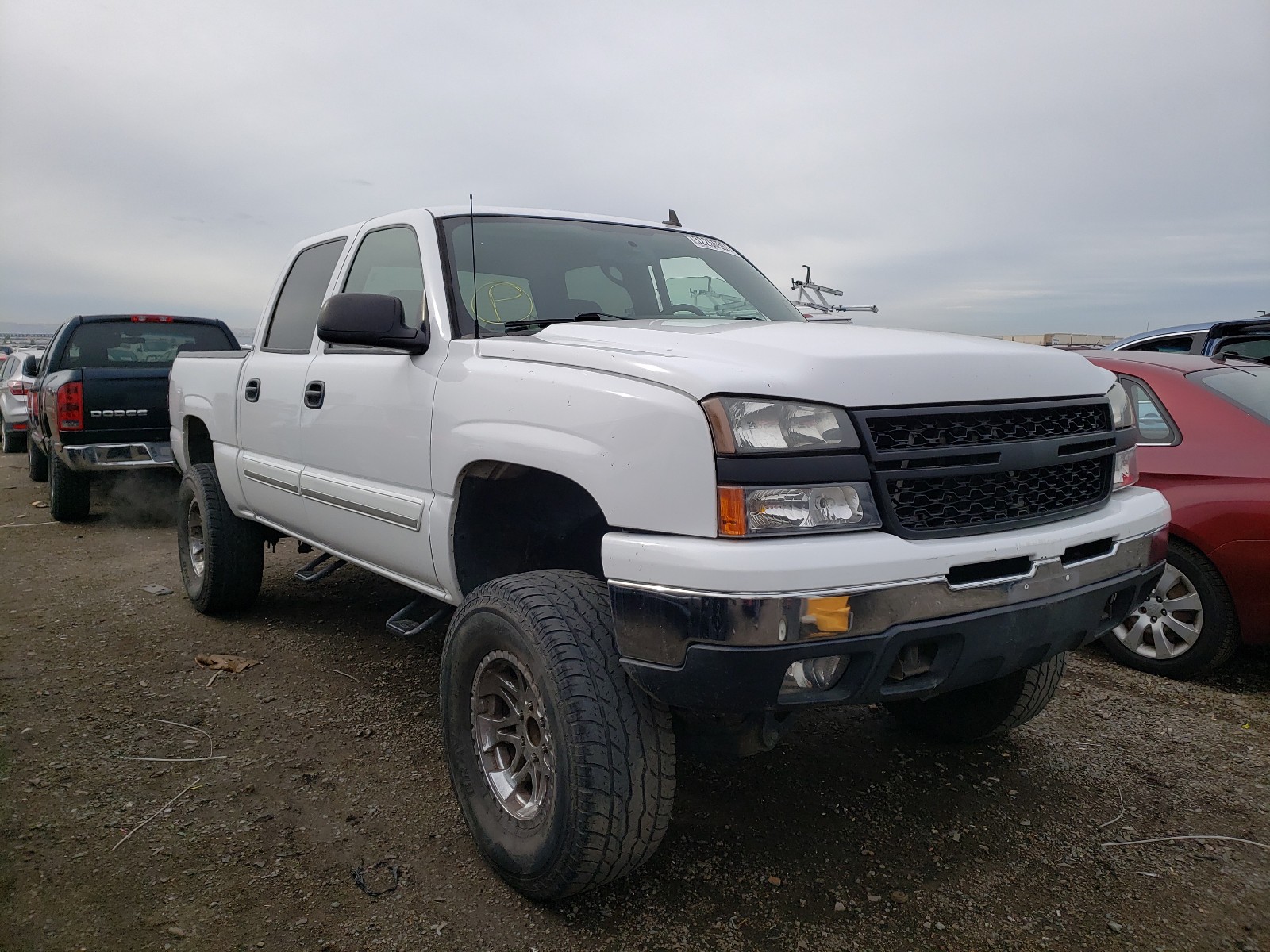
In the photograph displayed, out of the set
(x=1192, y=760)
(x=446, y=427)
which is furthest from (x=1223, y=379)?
(x=446, y=427)

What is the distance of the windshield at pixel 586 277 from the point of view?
3002 millimetres

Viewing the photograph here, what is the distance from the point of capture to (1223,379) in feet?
13.5

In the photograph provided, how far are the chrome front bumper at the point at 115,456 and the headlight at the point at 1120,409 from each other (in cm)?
726

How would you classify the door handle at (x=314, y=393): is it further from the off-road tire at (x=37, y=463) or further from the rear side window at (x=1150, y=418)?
the off-road tire at (x=37, y=463)

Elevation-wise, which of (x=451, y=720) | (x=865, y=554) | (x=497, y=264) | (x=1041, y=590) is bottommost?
(x=451, y=720)

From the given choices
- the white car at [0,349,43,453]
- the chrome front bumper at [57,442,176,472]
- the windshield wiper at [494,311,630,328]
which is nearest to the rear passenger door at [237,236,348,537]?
the windshield wiper at [494,311,630,328]

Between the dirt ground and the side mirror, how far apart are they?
1.49 meters

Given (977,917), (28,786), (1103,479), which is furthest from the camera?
(28,786)

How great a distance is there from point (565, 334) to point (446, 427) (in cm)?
47

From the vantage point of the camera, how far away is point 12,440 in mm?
13961

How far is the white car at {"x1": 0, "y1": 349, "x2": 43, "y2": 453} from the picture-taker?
12.2 metres

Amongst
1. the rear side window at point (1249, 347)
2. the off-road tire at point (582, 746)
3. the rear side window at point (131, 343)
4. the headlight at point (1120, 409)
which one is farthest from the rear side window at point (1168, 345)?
the rear side window at point (131, 343)

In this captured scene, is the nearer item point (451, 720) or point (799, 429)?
point (799, 429)

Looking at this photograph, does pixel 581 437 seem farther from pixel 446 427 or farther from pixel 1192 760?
pixel 1192 760
